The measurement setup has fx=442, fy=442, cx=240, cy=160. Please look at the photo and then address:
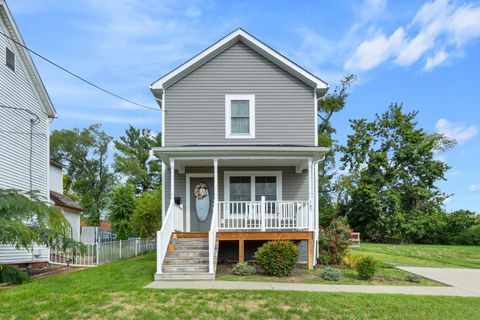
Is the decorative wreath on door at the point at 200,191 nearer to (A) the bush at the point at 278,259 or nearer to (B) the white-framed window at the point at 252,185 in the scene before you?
(B) the white-framed window at the point at 252,185

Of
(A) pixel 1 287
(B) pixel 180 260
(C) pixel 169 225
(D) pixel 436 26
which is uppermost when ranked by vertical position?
(D) pixel 436 26

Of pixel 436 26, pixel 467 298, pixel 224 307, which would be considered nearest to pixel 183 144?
pixel 224 307

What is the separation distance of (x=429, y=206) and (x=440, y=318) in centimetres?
3098

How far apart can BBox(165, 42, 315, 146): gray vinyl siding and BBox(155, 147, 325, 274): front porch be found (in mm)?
1005

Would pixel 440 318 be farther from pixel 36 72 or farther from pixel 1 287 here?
pixel 36 72

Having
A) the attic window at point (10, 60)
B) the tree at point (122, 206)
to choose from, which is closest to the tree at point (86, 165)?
the tree at point (122, 206)

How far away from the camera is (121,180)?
5222 centimetres

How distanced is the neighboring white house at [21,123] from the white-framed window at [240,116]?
7072 mm

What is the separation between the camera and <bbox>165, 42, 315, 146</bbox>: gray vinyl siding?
15.0 m

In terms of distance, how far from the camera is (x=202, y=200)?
1511cm

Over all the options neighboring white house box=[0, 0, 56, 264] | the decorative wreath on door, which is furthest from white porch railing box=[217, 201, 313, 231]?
neighboring white house box=[0, 0, 56, 264]

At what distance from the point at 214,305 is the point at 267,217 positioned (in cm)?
590

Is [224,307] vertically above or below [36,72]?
below

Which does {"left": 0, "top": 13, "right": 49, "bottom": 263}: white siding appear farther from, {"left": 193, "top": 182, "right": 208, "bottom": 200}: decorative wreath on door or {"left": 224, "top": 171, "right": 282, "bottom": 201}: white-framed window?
{"left": 224, "top": 171, "right": 282, "bottom": 201}: white-framed window
